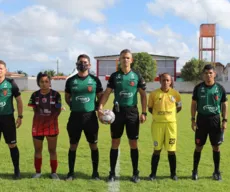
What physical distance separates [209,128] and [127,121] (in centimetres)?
143

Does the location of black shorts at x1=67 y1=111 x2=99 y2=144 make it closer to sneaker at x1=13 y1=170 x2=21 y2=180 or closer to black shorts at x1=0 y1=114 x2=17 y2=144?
black shorts at x1=0 y1=114 x2=17 y2=144

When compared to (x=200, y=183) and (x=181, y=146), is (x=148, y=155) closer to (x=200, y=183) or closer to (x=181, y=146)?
(x=181, y=146)

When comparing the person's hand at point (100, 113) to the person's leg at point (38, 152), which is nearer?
the person's hand at point (100, 113)

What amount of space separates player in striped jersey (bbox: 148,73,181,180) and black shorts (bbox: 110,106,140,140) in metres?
0.34

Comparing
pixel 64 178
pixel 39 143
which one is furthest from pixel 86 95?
pixel 64 178

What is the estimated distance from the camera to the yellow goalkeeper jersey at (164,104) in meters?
5.45

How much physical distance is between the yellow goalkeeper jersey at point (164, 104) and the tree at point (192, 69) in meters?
54.4

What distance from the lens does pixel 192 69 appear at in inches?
2318

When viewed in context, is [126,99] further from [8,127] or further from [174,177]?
[8,127]

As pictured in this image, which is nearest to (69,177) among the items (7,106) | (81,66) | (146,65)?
(7,106)

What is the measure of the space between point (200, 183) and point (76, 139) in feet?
7.35

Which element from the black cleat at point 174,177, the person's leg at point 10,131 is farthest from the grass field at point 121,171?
the person's leg at point 10,131

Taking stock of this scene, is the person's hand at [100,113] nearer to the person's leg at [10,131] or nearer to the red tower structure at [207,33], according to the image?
the person's leg at [10,131]

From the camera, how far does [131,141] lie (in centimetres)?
555
